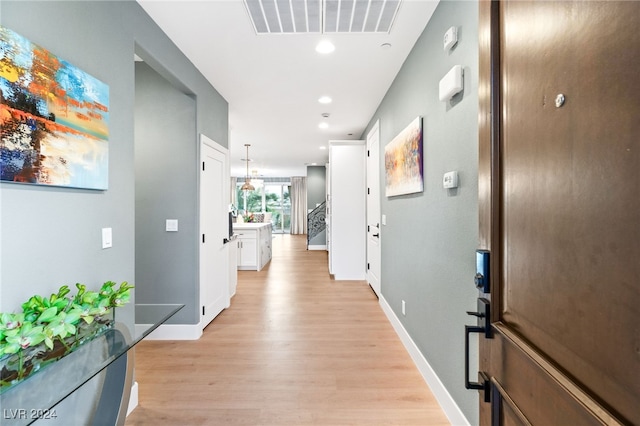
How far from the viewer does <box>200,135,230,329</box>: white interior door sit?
2.99 metres

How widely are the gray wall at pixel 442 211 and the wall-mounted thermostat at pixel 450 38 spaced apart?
0.03 metres

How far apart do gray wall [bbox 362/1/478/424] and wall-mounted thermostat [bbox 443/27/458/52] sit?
0.03 meters

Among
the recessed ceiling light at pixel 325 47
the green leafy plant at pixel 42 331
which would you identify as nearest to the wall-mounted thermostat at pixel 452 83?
the recessed ceiling light at pixel 325 47

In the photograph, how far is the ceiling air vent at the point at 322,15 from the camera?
187cm

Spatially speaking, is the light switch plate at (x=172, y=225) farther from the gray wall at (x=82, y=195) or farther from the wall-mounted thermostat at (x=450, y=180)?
the wall-mounted thermostat at (x=450, y=180)

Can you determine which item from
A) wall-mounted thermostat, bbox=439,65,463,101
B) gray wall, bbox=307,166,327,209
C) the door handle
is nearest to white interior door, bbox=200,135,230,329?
wall-mounted thermostat, bbox=439,65,463,101

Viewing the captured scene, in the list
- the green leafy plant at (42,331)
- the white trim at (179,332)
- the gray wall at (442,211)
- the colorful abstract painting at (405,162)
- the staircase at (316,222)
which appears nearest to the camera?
the green leafy plant at (42,331)

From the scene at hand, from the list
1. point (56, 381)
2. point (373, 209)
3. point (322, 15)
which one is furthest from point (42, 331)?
point (373, 209)

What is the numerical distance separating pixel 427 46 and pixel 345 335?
8.74ft

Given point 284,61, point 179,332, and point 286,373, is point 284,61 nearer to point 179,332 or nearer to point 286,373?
point 286,373

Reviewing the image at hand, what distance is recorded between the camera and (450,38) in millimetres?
1660

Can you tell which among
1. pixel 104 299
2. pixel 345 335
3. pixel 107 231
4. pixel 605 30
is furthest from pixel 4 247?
pixel 345 335

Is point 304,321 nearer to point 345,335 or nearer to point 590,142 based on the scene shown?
point 345,335

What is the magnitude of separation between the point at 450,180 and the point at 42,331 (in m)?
1.95
